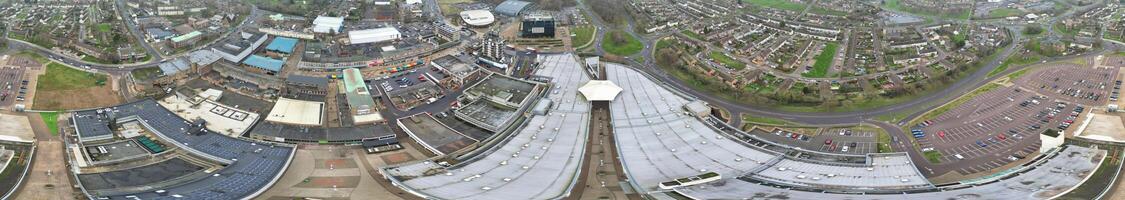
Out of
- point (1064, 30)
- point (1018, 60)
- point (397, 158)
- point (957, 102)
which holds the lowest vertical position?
point (397, 158)

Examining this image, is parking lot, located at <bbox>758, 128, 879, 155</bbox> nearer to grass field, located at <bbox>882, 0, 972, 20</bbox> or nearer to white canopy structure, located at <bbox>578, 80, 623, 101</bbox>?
white canopy structure, located at <bbox>578, 80, 623, 101</bbox>

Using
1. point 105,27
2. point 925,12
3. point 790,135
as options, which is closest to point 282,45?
point 105,27

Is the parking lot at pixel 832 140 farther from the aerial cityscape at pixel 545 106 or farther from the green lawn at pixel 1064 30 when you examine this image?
the green lawn at pixel 1064 30

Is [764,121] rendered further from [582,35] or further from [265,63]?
[265,63]

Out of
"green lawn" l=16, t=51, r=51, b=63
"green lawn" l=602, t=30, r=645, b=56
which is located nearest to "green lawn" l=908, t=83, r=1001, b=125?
"green lawn" l=602, t=30, r=645, b=56

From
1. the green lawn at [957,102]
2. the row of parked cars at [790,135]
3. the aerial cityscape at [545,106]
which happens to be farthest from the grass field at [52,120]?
the green lawn at [957,102]

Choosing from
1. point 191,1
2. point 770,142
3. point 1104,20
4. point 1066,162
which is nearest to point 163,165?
point 770,142

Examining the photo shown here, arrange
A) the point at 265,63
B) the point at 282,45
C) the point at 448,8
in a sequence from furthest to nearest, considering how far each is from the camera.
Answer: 1. the point at 448,8
2. the point at 282,45
3. the point at 265,63
